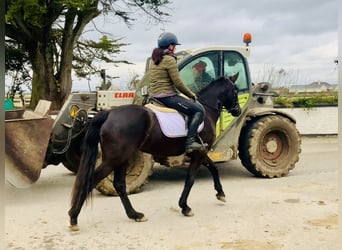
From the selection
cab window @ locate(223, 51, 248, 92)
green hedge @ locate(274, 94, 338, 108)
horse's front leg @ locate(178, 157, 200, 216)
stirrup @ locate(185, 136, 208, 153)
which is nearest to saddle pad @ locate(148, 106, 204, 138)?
stirrup @ locate(185, 136, 208, 153)

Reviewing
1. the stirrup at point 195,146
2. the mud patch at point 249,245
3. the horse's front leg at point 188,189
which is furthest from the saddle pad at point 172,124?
the mud patch at point 249,245

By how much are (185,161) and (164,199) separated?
0.87 metres

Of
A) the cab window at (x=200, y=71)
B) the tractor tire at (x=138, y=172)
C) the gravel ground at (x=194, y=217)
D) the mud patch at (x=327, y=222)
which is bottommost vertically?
the gravel ground at (x=194, y=217)

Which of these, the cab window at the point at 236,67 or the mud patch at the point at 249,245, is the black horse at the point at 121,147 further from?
the cab window at the point at 236,67

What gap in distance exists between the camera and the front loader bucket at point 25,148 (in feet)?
18.9

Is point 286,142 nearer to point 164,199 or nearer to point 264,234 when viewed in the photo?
point 164,199

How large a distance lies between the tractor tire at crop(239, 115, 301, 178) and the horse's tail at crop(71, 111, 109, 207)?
331 cm

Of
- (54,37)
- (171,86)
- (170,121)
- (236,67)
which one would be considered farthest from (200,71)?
(54,37)

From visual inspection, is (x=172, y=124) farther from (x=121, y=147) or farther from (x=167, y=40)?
(x=167, y=40)

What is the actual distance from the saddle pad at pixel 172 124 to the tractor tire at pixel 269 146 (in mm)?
2331

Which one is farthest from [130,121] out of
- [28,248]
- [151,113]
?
[28,248]

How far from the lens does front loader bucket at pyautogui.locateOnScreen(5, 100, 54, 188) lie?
578 centimetres

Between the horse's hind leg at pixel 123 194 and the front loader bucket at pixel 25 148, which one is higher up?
the front loader bucket at pixel 25 148

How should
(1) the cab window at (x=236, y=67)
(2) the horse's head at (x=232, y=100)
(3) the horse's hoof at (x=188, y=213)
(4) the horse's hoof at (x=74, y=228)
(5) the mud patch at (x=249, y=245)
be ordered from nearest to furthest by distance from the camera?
(5) the mud patch at (x=249, y=245) → (4) the horse's hoof at (x=74, y=228) → (3) the horse's hoof at (x=188, y=213) → (2) the horse's head at (x=232, y=100) → (1) the cab window at (x=236, y=67)
